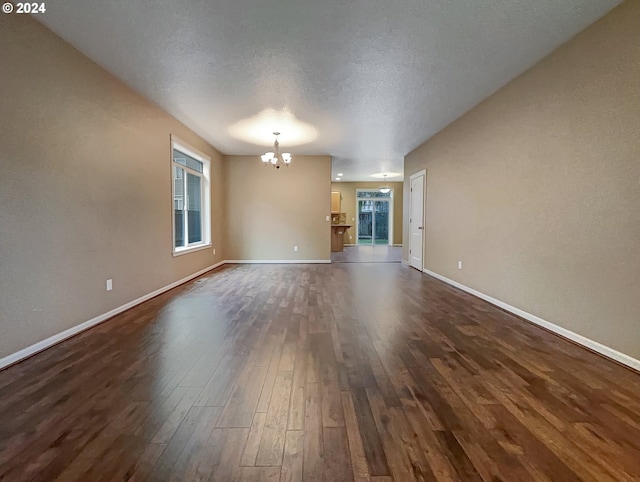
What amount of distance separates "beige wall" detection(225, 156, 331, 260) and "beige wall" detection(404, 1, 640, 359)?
4125 mm

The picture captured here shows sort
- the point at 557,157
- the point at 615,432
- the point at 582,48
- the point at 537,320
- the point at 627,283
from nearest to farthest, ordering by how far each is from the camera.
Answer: the point at 615,432 < the point at 627,283 < the point at 582,48 < the point at 557,157 < the point at 537,320

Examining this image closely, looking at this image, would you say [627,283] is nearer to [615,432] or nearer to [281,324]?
[615,432]

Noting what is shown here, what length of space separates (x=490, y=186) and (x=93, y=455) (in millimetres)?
4598

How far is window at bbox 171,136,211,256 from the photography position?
5.59 meters

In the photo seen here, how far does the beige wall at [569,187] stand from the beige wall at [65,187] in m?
4.49

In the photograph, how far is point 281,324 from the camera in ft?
11.1

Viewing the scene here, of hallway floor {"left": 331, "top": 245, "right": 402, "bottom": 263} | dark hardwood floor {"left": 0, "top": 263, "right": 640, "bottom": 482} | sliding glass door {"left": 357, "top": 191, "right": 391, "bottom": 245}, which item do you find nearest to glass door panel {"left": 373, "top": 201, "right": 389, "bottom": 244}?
sliding glass door {"left": 357, "top": 191, "right": 391, "bottom": 245}

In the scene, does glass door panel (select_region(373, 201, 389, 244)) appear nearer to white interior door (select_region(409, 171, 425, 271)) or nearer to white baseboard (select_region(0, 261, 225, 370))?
white interior door (select_region(409, 171, 425, 271))

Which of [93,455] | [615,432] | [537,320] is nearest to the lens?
[93,455]

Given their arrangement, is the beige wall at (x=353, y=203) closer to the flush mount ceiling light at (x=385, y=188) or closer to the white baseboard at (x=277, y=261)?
the flush mount ceiling light at (x=385, y=188)

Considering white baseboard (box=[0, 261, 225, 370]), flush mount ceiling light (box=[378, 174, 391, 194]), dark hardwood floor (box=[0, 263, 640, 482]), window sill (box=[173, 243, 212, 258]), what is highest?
flush mount ceiling light (box=[378, 174, 391, 194])

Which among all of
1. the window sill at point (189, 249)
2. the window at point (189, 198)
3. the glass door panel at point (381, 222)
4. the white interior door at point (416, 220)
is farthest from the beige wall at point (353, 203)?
the window sill at point (189, 249)

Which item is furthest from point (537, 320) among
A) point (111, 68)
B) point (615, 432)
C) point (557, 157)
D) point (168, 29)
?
point (111, 68)

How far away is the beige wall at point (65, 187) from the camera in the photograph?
8.06 ft
